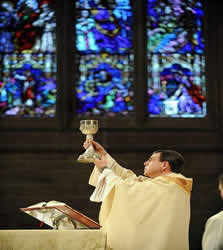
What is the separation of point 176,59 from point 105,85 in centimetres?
107

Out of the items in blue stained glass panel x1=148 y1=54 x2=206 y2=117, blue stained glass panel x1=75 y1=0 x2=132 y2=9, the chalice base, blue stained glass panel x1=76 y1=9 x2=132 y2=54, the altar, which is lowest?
the altar

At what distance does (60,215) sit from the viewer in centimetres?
518

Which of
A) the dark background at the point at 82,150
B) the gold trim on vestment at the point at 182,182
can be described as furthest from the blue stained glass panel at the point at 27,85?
the gold trim on vestment at the point at 182,182

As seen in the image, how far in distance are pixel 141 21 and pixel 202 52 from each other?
3.17ft

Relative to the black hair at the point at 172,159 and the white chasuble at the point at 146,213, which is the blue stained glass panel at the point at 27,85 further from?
the white chasuble at the point at 146,213

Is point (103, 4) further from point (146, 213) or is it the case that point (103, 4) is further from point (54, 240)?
point (54, 240)

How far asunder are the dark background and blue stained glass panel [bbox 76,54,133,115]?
178 mm

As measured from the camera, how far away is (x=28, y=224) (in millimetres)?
7902

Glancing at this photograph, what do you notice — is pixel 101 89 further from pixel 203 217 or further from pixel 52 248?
pixel 52 248

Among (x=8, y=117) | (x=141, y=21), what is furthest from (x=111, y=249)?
(x=141, y=21)

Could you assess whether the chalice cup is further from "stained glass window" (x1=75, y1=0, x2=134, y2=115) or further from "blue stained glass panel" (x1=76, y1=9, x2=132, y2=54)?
"blue stained glass panel" (x1=76, y1=9, x2=132, y2=54)

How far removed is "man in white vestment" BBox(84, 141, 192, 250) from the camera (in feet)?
16.8

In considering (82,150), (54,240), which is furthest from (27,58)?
(54,240)

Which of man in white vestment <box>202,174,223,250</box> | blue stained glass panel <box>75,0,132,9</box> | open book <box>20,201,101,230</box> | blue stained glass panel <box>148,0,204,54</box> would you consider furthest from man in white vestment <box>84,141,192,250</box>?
blue stained glass panel <box>75,0,132,9</box>
